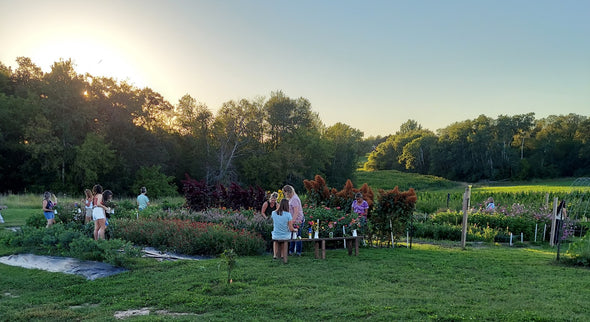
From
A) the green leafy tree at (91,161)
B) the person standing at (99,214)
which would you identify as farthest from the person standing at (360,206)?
the green leafy tree at (91,161)

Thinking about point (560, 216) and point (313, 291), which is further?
point (560, 216)

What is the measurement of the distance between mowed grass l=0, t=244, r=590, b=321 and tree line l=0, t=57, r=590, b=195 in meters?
28.5

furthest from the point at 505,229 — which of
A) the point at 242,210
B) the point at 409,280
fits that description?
the point at 409,280

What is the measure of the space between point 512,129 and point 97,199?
9185cm

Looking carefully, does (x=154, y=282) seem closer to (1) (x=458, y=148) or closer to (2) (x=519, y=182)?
(2) (x=519, y=182)


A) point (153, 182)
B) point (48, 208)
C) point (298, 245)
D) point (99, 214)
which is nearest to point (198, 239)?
point (298, 245)

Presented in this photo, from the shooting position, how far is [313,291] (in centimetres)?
666

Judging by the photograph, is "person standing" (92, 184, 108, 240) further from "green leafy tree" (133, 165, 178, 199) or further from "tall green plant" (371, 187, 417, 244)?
"green leafy tree" (133, 165, 178, 199)

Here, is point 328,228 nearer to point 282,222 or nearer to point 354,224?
point 354,224

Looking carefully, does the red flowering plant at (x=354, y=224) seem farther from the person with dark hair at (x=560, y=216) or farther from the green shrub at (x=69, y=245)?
the green shrub at (x=69, y=245)

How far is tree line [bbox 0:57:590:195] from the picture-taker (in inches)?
1369

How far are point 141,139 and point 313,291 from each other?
124 ft

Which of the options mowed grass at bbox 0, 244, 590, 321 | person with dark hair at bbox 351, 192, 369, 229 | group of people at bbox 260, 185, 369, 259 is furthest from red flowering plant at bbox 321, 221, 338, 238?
mowed grass at bbox 0, 244, 590, 321

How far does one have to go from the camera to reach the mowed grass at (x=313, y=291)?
5551 mm
